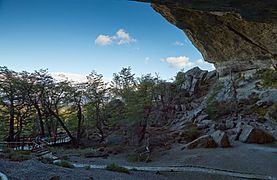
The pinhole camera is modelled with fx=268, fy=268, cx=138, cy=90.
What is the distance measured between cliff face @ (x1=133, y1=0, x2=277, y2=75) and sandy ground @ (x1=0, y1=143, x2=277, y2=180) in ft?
16.3

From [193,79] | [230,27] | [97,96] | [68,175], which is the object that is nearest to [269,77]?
[230,27]

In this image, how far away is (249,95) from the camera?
28828 millimetres

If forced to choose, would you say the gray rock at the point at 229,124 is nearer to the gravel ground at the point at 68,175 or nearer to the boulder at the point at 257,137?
Answer: the boulder at the point at 257,137

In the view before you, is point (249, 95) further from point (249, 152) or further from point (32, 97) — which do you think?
point (32, 97)

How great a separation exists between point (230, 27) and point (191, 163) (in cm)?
821

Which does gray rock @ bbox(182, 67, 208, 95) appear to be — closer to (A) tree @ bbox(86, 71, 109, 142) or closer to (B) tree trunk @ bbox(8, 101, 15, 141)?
(A) tree @ bbox(86, 71, 109, 142)

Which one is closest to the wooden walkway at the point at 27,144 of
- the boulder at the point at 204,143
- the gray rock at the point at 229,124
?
the boulder at the point at 204,143

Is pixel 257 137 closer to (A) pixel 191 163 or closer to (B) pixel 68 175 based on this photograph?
(A) pixel 191 163

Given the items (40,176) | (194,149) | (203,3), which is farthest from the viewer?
(194,149)

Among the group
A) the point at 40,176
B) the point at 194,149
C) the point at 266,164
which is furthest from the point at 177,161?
the point at 40,176

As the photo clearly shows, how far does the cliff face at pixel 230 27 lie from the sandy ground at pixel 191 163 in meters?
4.98

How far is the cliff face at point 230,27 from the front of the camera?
6.17 metres

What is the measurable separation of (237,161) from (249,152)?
1490mm

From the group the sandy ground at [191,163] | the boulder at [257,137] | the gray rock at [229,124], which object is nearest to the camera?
the sandy ground at [191,163]
